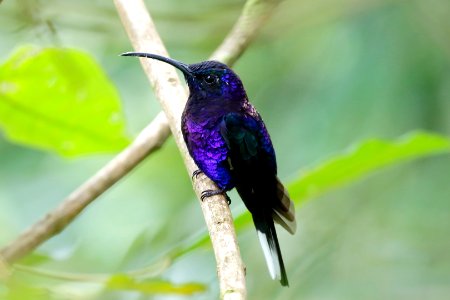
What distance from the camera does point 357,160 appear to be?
2666 millimetres

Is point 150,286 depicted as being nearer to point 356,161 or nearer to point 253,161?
point 253,161

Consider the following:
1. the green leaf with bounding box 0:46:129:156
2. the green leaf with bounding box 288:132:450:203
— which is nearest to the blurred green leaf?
the green leaf with bounding box 288:132:450:203

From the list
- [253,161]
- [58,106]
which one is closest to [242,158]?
[253,161]

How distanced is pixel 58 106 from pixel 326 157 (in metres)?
1.22

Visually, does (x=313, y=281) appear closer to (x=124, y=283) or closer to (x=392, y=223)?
(x=392, y=223)

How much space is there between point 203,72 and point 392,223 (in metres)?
1.74

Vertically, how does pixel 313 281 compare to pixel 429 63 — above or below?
below

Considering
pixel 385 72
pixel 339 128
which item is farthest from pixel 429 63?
pixel 339 128

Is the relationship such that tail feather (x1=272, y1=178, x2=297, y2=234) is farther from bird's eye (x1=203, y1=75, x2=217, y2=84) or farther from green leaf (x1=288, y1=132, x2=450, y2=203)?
bird's eye (x1=203, y1=75, x2=217, y2=84)

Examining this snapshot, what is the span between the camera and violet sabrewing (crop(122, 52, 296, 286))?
8.43ft

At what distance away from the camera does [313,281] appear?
3.89 meters

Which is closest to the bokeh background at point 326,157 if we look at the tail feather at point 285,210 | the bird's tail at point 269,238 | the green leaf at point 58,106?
the green leaf at point 58,106

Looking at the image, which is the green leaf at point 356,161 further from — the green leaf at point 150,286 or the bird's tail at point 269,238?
the green leaf at point 150,286

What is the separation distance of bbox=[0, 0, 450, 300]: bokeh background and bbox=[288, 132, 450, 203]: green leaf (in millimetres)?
711
